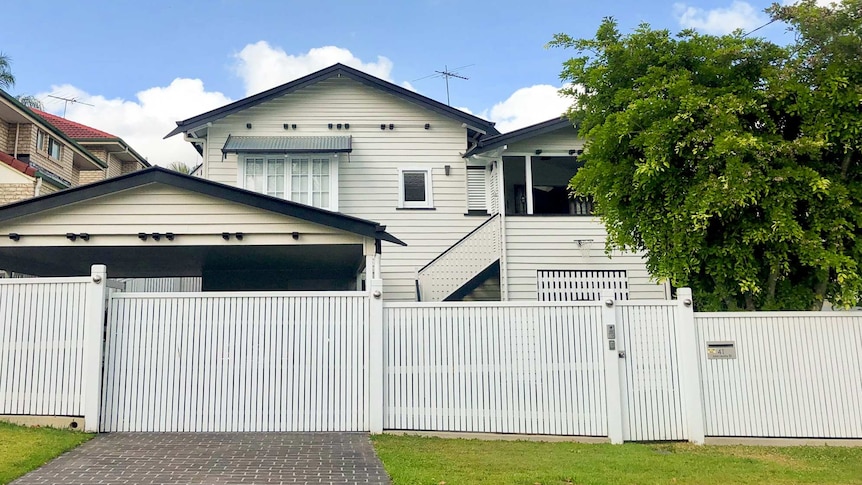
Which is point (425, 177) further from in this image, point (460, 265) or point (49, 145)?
point (49, 145)

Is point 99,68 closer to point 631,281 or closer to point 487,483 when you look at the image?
point 631,281

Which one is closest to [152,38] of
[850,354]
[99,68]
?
[99,68]

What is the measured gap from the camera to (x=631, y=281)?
43.3ft

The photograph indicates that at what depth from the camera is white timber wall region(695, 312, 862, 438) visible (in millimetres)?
7164

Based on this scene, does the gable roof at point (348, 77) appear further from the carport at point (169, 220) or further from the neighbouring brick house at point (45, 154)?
the carport at point (169, 220)

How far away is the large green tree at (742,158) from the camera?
7.22 m

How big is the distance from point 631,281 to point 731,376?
608cm

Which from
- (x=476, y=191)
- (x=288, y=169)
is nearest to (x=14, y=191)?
(x=288, y=169)

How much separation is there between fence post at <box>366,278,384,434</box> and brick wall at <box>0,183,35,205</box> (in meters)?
11.5

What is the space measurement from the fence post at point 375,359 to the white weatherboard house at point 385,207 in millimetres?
1633

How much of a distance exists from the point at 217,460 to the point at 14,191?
12.2 meters

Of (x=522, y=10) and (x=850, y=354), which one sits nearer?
(x=850, y=354)

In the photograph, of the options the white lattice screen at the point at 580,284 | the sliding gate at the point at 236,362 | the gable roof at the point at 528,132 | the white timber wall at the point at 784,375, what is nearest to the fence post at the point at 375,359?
the sliding gate at the point at 236,362

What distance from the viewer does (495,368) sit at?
7293 millimetres
